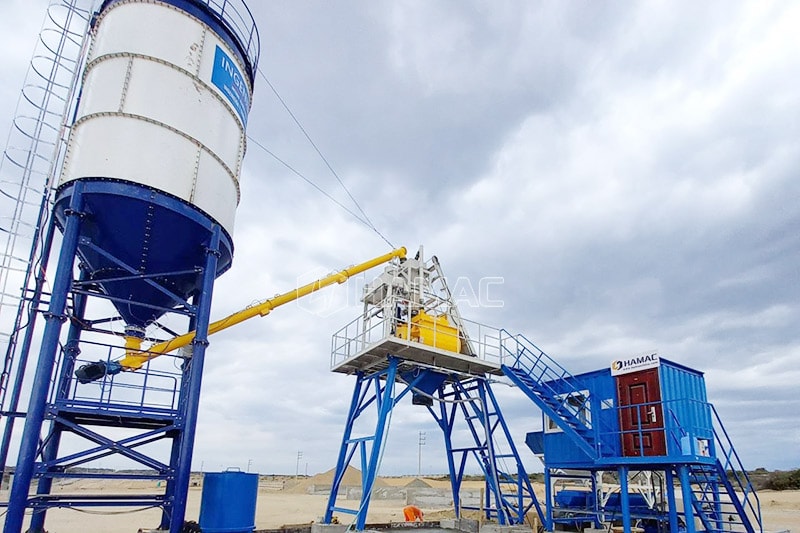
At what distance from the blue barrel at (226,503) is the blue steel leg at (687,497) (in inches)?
451

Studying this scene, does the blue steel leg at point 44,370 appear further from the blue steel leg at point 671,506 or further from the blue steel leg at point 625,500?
the blue steel leg at point 671,506

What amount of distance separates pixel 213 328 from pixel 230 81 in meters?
7.81

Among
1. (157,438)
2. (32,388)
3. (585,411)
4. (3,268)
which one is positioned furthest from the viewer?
(585,411)

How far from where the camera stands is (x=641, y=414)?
56.5 ft

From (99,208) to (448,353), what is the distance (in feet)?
38.0

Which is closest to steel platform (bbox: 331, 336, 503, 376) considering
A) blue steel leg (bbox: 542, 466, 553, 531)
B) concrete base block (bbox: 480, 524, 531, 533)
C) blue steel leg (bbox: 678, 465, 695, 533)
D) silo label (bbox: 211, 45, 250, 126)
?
blue steel leg (bbox: 542, 466, 553, 531)

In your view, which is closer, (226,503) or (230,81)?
(226,503)

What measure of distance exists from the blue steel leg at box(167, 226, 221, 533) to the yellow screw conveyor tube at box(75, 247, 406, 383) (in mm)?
1287

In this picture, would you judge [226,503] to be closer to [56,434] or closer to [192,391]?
[192,391]

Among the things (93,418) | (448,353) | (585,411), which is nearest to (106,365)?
(93,418)

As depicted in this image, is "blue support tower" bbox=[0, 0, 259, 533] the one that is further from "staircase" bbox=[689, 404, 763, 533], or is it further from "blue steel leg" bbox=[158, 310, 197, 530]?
"staircase" bbox=[689, 404, 763, 533]

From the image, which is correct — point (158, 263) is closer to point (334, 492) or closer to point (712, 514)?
point (334, 492)

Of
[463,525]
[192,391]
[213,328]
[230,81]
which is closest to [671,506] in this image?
[463,525]

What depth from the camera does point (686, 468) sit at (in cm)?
1567
